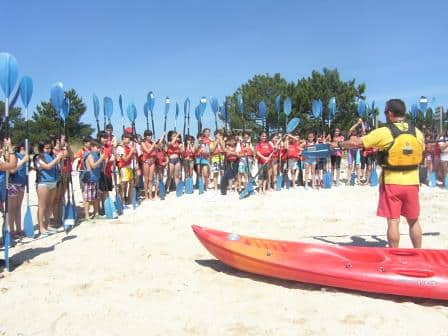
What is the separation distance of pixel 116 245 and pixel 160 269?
119cm

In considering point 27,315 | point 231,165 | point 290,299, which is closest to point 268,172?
point 231,165

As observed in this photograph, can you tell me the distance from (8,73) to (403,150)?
390cm

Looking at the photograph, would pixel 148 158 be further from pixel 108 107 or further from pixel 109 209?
pixel 109 209

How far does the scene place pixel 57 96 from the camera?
6.00 m

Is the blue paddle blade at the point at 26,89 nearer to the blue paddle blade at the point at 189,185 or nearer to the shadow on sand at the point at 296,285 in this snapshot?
the shadow on sand at the point at 296,285

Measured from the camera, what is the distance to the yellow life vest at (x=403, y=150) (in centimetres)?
367

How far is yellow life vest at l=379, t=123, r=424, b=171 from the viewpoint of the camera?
3.67m

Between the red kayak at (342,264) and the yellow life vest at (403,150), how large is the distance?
758 millimetres

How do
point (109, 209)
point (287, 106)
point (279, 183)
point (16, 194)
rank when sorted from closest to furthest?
point (16, 194) → point (109, 209) → point (279, 183) → point (287, 106)

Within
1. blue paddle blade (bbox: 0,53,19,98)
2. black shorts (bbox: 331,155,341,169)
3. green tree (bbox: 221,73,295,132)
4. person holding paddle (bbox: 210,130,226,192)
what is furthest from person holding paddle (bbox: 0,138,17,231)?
green tree (bbox: 221,73,295,132)

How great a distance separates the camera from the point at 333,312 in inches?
122

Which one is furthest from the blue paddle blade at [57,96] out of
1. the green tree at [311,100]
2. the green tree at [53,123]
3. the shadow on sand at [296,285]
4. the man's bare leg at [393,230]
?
the green tree at [53,123]

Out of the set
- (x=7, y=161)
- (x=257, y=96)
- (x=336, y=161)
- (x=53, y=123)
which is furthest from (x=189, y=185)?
(x=53, y=123)

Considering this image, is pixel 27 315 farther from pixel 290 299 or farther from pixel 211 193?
pixel 211 193
